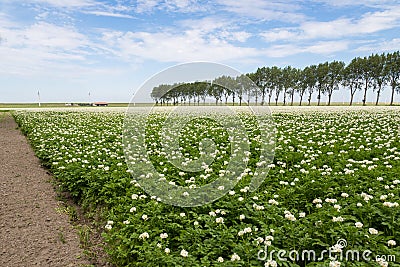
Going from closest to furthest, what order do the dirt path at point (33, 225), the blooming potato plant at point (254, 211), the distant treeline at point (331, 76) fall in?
the blooming potato plant at point (254, 211), the dirt path at point (33, 225), the distant treeline at point (331, 76)

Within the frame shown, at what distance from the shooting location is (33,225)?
6.05 meters

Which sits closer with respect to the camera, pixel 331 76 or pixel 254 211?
pixel 254 211

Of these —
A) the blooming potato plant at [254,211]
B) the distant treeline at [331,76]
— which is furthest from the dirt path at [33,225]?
the distant treeline at [331,76]

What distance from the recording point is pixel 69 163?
29.6 ft

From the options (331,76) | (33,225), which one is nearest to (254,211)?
(33,225)

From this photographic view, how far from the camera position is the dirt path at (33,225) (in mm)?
4895

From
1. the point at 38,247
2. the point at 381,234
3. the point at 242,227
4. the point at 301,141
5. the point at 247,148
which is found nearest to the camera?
the point at 381,234

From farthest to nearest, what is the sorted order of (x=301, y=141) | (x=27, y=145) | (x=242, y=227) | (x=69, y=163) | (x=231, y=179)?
(x=27, y=145)
(x=301, y=141)
(x=69, y=163)
(x=231, y=179)
(x=242, y=227)

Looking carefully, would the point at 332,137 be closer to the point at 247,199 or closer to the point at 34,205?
the point at 247,199

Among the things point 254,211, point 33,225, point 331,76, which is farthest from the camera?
point 331,76

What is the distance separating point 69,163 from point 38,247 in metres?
4.08

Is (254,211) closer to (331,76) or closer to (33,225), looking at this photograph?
(33,225)

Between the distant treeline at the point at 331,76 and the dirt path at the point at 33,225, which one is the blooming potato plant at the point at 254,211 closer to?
the dirt path at the point at 33,225

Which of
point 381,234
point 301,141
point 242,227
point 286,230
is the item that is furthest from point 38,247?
point 301,141
